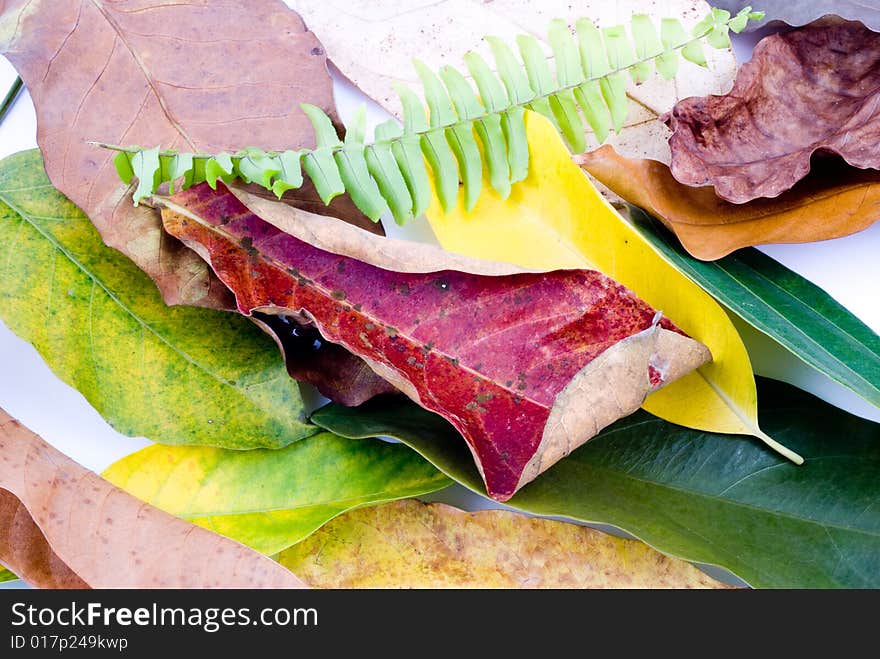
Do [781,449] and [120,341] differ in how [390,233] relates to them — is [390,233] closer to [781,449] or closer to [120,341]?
[120,341]

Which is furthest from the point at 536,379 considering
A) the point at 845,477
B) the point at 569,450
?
the point at 845,477

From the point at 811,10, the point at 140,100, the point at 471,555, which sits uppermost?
the point at 811,10

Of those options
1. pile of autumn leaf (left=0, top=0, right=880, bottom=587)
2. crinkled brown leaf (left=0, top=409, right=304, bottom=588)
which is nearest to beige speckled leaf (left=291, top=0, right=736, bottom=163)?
pile of autumn leaf (left=0, top=0, right=880, bottom=587)

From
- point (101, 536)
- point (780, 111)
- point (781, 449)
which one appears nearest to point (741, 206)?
point (780, 111)

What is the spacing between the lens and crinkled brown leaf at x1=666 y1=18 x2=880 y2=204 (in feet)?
2.61

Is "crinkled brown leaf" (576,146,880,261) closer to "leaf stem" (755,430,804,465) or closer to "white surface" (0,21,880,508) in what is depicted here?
"white surface" (0,21,880,508)

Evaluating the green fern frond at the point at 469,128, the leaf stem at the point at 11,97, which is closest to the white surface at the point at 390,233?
the leaf stem at the point at 11,97

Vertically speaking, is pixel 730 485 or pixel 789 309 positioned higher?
pixel 789 309

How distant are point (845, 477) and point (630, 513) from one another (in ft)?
0.61

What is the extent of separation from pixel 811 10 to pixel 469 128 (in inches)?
13.1

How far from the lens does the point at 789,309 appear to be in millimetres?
792

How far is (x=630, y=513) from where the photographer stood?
2.46ft

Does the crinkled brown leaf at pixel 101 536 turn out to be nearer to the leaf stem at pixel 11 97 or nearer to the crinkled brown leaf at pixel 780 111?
the leaf stem at pixel 11 97

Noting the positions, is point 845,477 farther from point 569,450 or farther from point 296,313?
point 296,313
